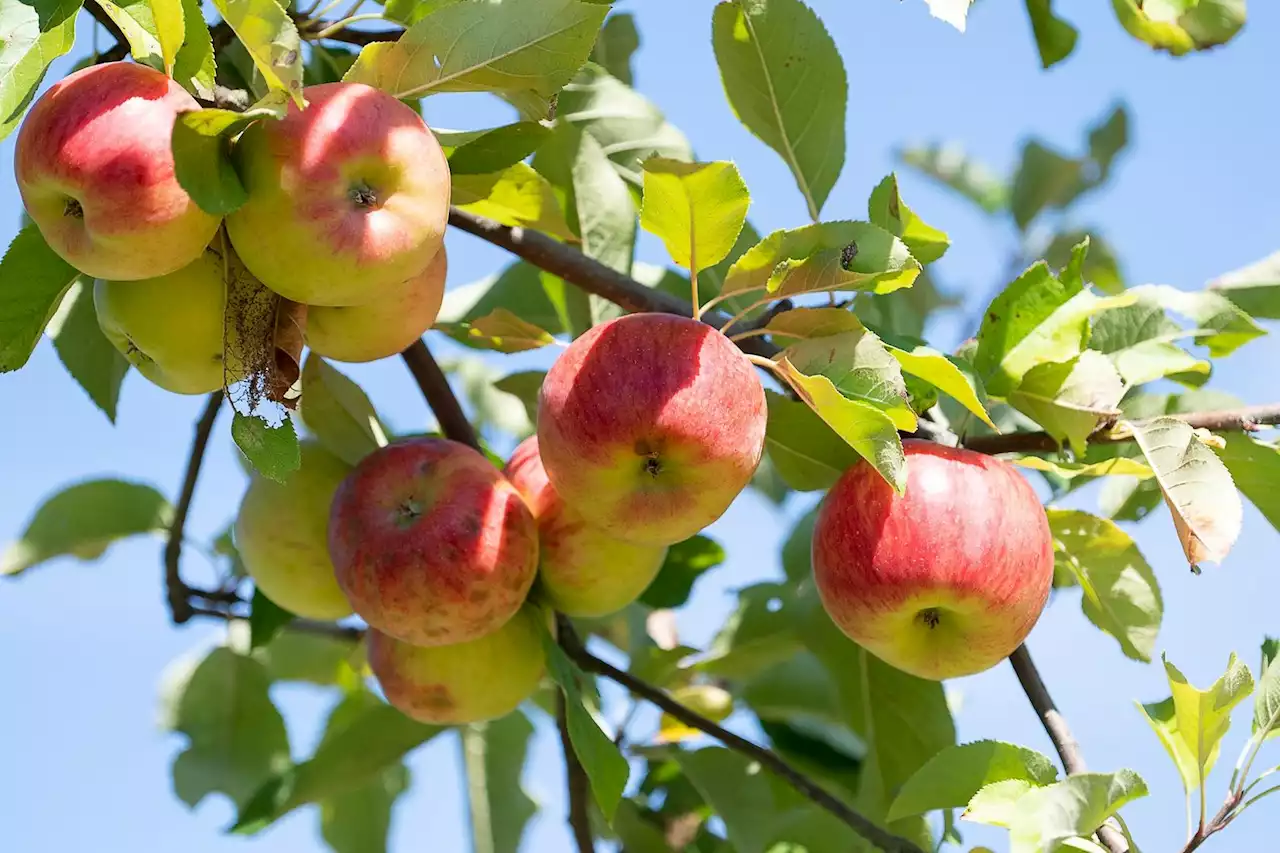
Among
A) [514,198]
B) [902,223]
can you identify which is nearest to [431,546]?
[514,198]

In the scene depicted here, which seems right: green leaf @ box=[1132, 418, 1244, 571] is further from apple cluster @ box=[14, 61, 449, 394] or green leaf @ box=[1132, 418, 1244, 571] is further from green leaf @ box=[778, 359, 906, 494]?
apple cluster @ box=[14, 61, 449, 394]

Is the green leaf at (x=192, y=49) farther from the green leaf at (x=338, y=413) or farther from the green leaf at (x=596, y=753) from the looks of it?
the green leaf at (x=596, y=753)

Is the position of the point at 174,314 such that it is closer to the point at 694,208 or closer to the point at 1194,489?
the point at 694,208

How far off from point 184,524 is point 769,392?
989 mm

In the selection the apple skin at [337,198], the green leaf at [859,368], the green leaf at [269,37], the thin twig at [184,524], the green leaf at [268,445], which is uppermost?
the green leaf at [269,37]

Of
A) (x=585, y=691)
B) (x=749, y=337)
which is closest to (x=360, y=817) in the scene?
(x=585, y=691)

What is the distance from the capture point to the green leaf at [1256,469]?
1.54 m

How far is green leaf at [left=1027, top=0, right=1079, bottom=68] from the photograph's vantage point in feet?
6.28

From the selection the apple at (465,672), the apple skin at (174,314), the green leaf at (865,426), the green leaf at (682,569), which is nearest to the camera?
the green leaf at (865,426)

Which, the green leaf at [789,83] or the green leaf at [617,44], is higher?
the green leaf at [789,83]

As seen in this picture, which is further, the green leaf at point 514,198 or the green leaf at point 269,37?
the green leaf at point 514,198

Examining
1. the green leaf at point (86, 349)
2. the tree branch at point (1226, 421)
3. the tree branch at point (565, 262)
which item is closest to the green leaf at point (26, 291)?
the green leaf at point (86, 349)

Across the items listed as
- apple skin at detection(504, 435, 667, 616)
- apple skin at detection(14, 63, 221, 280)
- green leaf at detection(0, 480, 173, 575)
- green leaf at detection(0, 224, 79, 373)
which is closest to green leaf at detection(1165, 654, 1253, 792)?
apple skin at detection(504, 435, 667, 616)

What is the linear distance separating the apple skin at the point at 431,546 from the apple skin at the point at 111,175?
45cm
